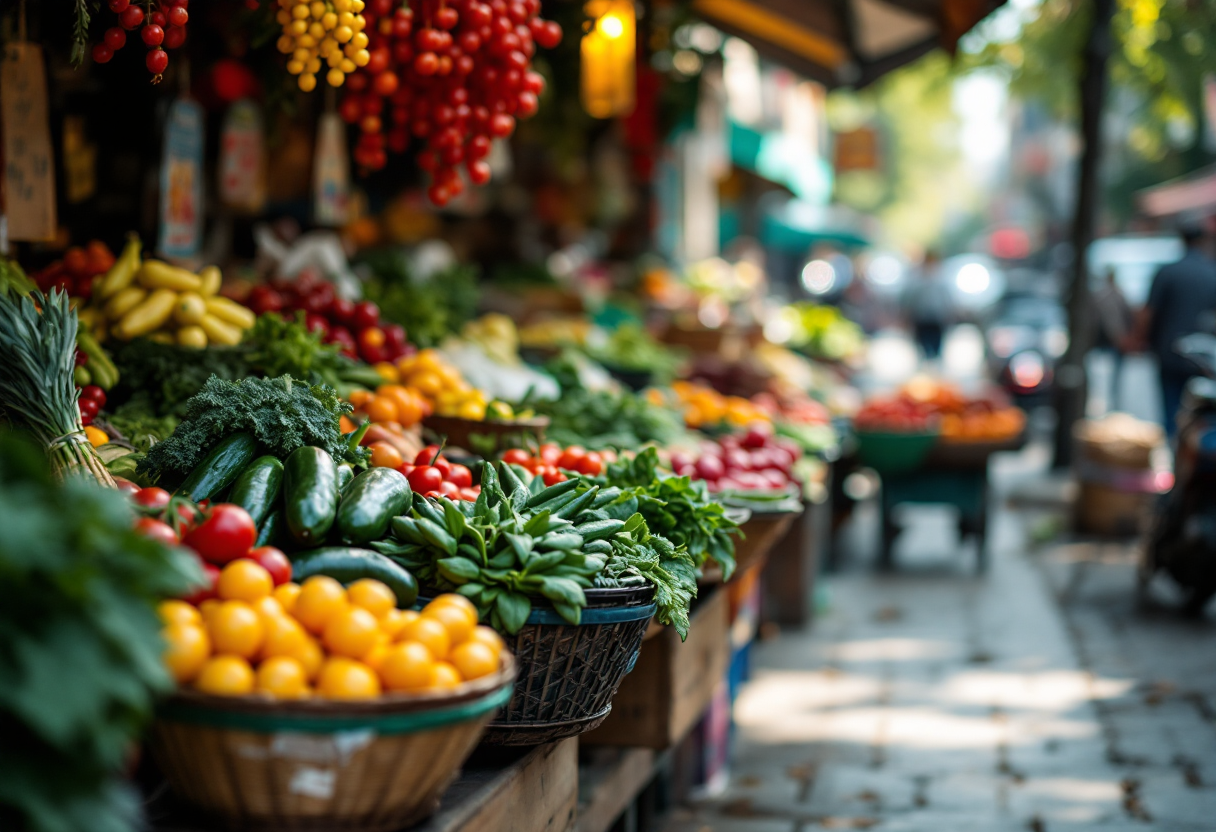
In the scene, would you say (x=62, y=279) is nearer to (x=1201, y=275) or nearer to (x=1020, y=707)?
(x=1020, y=707)

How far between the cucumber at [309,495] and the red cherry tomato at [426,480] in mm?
341

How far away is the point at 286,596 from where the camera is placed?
228 centimetres

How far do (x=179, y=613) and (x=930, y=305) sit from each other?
15.6 m

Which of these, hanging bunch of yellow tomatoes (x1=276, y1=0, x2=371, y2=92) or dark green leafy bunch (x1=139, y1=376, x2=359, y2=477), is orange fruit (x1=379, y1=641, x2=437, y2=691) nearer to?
dark green leafy bunch (x1=139, y1=376, x2=359, y2=477)

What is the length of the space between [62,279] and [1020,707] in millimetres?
4518

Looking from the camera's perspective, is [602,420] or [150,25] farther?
[602,420]

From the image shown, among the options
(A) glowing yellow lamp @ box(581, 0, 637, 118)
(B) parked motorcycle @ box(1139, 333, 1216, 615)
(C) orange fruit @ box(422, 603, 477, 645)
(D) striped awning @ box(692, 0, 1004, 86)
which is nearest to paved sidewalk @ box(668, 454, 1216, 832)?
(B) parked motorcycle @ box(1139, 333, 1216, 615)

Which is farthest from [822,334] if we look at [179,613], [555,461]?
[179,613]

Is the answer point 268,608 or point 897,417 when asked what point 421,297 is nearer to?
point 897,417

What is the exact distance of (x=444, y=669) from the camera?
2.13 meters

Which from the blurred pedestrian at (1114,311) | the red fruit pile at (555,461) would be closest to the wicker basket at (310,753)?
the red fruit pile at (555,461)

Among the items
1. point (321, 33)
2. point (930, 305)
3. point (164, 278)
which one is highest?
point (321, 33)

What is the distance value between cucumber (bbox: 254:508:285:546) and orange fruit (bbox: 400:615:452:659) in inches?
21.6

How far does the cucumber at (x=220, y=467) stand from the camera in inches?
110
